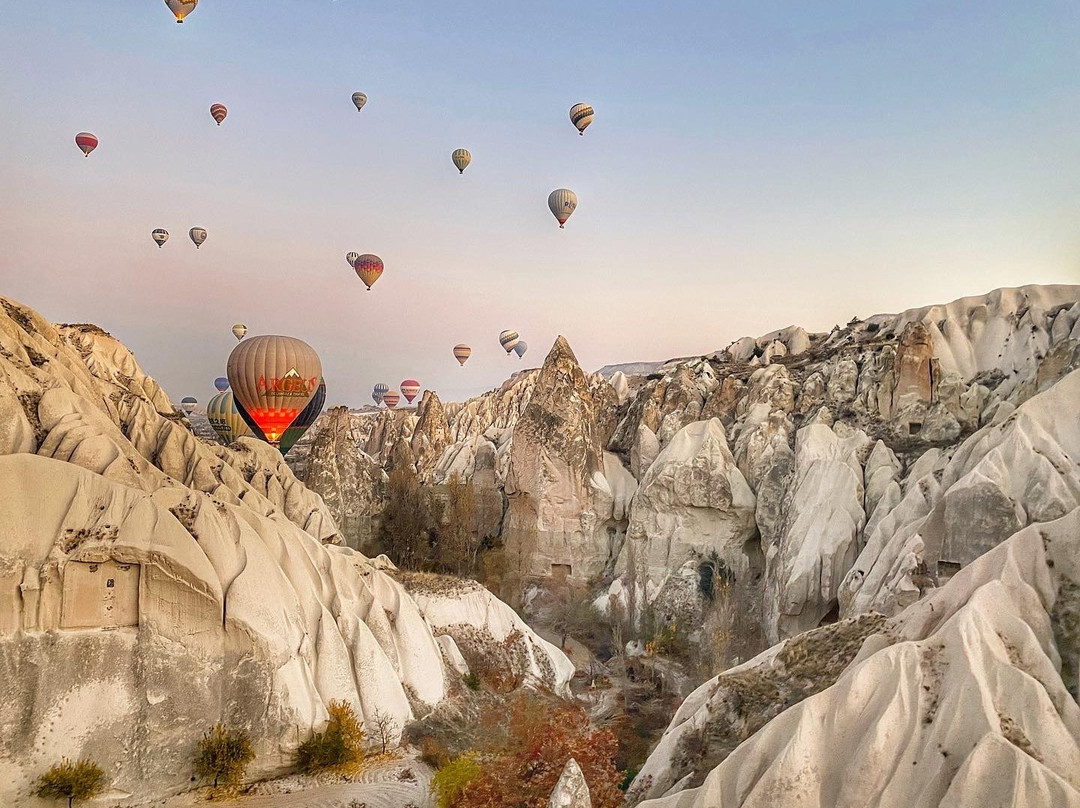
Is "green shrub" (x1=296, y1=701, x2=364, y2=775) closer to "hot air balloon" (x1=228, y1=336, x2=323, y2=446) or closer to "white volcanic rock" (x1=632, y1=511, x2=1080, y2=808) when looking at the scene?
"white volcanic rock" (x1=632, y1=511, x2=1080, y2=808)

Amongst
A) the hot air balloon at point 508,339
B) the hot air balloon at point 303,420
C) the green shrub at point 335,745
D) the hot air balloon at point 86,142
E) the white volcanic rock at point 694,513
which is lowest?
the green shrub at point 335,745

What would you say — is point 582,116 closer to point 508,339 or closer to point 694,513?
point 694,513

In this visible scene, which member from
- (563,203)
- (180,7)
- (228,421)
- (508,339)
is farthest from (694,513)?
(508,339)

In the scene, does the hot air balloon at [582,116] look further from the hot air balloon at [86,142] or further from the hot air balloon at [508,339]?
the hot air balloon at [508,339]

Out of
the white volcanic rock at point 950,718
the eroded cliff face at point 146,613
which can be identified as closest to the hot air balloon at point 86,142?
the eroded cliff face at point 146,613

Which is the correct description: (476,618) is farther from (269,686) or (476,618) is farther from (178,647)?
(178,647)

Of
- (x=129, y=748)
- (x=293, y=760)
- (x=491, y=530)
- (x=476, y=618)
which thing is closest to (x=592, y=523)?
(x=491, y=530)
